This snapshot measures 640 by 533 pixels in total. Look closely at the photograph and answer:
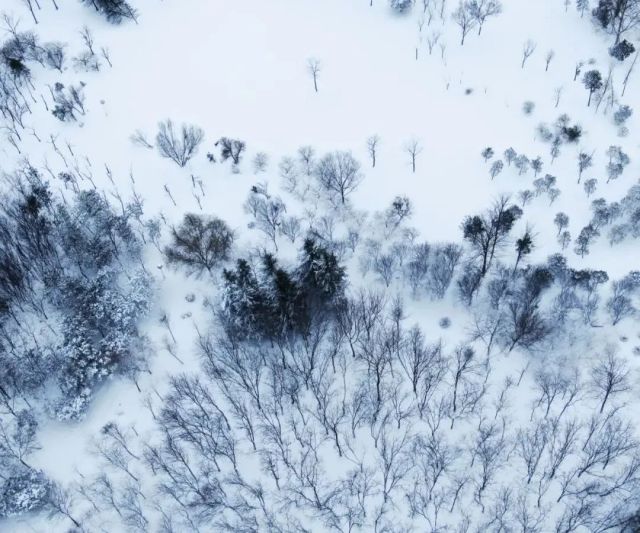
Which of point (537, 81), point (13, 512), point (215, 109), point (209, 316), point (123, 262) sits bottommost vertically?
point (13, 512)

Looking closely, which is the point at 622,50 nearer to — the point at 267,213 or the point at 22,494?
the point at 267,213

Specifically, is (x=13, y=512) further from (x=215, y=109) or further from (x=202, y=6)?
(x=202, y=6)

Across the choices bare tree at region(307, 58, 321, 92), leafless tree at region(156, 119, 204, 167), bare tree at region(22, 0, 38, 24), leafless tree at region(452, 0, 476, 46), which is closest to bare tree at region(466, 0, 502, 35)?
leafless tree at region(452, 0, 476, 46)

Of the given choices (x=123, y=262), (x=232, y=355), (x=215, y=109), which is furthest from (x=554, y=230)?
(x=123, y=262)

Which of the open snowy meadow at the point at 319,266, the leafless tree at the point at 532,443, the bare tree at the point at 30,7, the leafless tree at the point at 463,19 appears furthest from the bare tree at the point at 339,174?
the bare tree at the point at 30,7

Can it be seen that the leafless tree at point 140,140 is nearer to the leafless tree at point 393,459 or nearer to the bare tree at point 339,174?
the bare tree at point 339,174

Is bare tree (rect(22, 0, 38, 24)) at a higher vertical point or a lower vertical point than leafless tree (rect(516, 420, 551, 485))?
higher


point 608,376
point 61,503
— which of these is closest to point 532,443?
point 608,376

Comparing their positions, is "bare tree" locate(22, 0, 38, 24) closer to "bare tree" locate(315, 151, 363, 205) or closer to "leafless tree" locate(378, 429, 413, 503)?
"bare tree" locate(315, 151, 363, 205)
